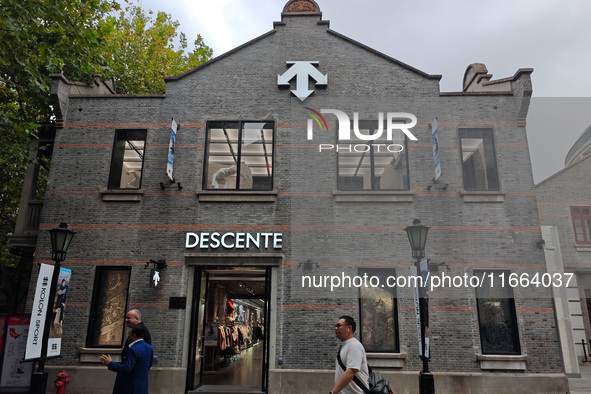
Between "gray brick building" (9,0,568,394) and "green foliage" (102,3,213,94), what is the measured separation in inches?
288

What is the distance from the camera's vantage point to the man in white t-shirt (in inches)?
195

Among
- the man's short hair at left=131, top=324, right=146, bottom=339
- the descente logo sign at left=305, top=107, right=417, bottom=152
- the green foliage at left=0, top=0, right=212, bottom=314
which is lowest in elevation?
the man's short hair at left=131, top=324, right=146, bottom=339

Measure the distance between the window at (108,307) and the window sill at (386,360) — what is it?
6275mm

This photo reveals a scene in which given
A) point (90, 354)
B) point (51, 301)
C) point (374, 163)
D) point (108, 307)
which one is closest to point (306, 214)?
point (374, 163)

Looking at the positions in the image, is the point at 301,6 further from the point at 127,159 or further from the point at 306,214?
the point at 127,159

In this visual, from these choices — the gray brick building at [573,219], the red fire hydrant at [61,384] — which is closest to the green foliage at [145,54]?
the red fire hydrant at [61,384]

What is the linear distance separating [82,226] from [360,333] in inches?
310

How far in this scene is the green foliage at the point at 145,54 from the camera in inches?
788

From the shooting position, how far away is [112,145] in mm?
12062

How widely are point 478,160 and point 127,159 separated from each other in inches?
390

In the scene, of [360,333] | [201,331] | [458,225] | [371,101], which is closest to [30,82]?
[201,331]

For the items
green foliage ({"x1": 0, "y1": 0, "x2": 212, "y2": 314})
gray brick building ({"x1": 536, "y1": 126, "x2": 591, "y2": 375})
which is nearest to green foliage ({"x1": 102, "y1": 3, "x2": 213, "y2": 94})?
green foliage ({"x1": 0, "y1": 0, "x2": 212, "y2": 314})

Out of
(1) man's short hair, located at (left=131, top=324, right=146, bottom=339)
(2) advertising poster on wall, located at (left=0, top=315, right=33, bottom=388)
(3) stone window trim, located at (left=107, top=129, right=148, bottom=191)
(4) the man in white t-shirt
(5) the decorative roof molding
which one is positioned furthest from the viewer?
(5) the decorative roof molding

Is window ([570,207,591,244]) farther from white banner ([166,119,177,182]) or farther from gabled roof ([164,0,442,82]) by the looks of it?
white banner ([166,119,177,182])
